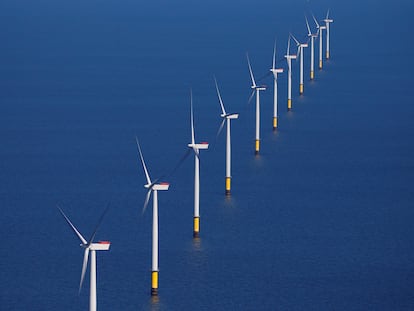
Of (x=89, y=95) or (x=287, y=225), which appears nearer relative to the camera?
(x=287, y=225)

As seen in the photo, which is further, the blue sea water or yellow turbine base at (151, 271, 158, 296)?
the blue sea water

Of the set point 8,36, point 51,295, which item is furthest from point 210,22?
point 51,295

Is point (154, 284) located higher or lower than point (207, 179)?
lower

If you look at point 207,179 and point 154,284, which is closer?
point 154,284

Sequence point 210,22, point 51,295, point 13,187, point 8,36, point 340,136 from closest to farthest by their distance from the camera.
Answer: point 51,295 → point 13,187 → point 340,136 → point 8,36 → point 210,22

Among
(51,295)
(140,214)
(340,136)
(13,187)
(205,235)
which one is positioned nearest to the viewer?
(51,295)

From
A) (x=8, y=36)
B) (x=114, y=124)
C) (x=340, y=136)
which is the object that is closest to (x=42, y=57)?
(x=8, y=36)

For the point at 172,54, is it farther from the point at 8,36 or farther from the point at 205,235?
the point at 205,235
